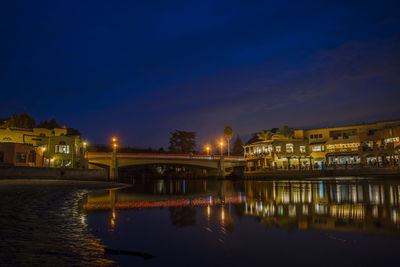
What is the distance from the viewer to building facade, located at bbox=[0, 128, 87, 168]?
204 feet

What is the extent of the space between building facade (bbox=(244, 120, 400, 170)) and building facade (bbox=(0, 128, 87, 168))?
1879 inches

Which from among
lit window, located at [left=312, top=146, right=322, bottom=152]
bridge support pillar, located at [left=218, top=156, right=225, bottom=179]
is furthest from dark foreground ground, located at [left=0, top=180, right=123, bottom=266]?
lit window, located at [left=312, top=146, right=322, bottom=152]

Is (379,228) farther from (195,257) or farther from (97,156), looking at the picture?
(97,156)

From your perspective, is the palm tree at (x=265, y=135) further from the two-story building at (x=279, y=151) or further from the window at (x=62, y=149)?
the window at (x=62, y=149)

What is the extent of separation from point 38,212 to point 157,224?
261 inches

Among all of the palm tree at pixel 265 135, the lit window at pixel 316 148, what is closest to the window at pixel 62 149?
the palm tree at pixel 265 135

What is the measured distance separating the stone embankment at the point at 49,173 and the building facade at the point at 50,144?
384 inches

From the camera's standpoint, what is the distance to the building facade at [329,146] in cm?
7862

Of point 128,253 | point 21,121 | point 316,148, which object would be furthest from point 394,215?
point 21,121

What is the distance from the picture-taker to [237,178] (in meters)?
81.1

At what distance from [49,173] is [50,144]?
62.2 feet

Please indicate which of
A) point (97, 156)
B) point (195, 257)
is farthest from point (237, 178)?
point (195, 257)

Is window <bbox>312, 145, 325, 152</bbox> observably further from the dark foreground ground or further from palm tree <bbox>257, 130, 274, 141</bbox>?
the dark foreground ground

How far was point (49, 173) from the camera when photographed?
160 feet
